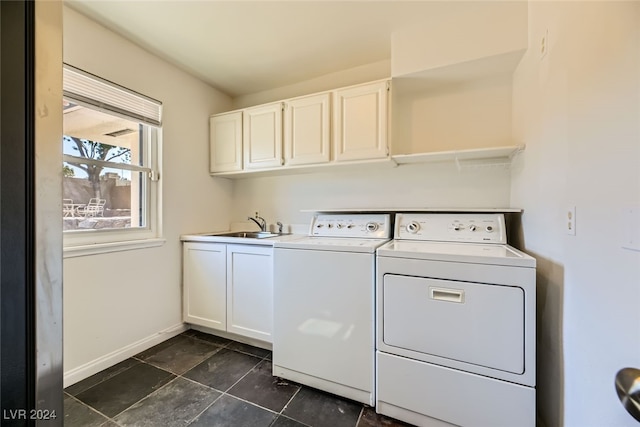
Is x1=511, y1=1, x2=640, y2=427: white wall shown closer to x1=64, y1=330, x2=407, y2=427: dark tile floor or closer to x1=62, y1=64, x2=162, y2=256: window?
x1=64, y1=330, x2=407, y2=427: dark tile floor

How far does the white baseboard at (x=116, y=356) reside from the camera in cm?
170

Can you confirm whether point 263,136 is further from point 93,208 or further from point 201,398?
point 201,398

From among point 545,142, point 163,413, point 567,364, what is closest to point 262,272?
point 163,413

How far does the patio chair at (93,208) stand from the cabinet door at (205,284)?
71cm

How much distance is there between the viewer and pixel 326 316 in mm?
1603

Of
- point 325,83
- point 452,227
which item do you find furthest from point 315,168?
point 452,227

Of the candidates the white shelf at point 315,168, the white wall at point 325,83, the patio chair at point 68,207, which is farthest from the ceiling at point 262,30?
the patio chair at point 68,207

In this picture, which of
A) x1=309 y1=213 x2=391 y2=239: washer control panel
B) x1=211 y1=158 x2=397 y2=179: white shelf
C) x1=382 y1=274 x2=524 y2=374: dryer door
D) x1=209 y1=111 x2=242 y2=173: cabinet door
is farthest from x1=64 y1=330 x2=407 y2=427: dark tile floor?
x1=209 y1=111 x2=242 y2=173: cabinet door

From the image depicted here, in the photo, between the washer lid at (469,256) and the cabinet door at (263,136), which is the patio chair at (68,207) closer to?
the cabinet door at (263,136)

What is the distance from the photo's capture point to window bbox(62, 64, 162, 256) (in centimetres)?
173

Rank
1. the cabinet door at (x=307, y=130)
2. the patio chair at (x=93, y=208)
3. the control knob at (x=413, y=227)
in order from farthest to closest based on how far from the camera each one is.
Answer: the cabinet door at (x=307, y=130) < the control knob at (x=413, y=227) < the patio chair at (x=93, y=208)

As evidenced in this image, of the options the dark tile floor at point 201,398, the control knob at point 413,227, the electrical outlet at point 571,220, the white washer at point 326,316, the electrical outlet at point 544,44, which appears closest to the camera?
the electrical outlet at point 571,220

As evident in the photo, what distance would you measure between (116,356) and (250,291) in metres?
1.06

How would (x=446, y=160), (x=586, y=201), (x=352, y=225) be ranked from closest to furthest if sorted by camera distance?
(x=586, y=201) → (x=446, y=160) → (x=352, y=225)
